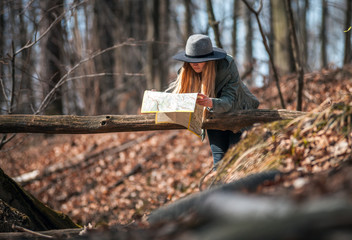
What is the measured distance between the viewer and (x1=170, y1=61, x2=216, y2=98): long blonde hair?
3.95 meters

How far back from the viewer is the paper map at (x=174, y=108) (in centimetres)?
359

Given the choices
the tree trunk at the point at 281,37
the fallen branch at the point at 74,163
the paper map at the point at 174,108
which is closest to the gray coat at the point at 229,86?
the paper map at the point at 174,108

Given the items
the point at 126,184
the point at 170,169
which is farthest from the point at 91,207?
the point at 170,169

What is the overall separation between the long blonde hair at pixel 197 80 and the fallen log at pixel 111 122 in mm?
325

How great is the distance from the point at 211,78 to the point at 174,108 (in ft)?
2.04

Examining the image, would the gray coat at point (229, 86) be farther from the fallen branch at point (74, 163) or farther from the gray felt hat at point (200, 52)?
the fallen branch at point (74, 163)

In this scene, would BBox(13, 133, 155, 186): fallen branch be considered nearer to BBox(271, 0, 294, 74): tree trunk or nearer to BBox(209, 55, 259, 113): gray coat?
BBox(271, 0, 294, 74): tree trunk

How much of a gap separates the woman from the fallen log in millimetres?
160

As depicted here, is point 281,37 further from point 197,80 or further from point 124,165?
point 197,80

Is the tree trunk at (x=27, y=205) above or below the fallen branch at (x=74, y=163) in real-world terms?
above

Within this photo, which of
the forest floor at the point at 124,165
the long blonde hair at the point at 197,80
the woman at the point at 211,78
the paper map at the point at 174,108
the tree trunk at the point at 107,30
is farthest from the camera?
the tree trunk at the point at 107,30

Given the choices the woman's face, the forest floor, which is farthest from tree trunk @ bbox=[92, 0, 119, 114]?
the woman's face

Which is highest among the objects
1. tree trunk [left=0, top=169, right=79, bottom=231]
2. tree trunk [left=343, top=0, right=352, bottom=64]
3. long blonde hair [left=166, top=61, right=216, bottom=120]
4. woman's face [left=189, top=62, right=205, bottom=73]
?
tree trunk [left=343, top=0, right=352, bottom=64]

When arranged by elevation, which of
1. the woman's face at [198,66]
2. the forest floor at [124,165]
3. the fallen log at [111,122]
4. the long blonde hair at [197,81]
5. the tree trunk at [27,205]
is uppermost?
the woman's face at [198,66]
